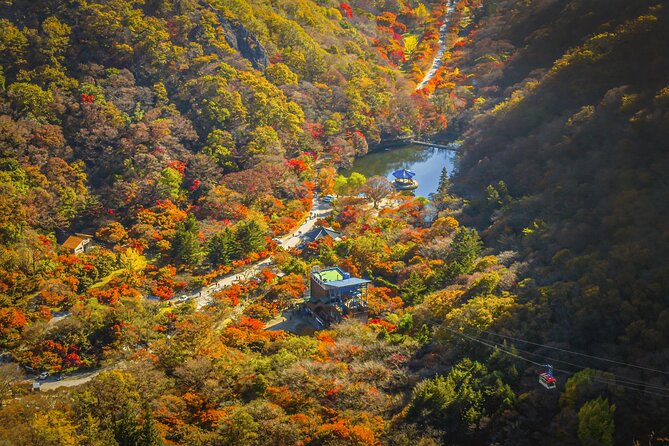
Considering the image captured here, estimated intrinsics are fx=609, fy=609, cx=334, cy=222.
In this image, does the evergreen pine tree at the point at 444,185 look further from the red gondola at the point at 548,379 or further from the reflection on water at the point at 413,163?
the red gondola at the point at 548,379

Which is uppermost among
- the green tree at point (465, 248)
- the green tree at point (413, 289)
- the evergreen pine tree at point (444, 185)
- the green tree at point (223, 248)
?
the green tree at point (465, 248)

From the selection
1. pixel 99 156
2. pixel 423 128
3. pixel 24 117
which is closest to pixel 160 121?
pixel 99 156

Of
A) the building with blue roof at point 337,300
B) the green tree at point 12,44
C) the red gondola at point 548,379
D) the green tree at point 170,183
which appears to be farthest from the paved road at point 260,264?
the green tree at point 12,44

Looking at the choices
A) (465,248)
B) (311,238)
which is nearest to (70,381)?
(311,238)

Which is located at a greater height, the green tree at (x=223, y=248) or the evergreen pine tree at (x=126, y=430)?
the evergreen pine tree at (x=126, y=430)

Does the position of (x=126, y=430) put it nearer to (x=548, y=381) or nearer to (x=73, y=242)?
(x=548, y=381)

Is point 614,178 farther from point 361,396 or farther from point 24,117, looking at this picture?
point 24,117

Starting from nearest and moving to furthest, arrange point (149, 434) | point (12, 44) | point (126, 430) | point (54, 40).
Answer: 1. point (149, 434)
2. point (126, 430)
3. point (12, 44)
4. point (54, 40)
